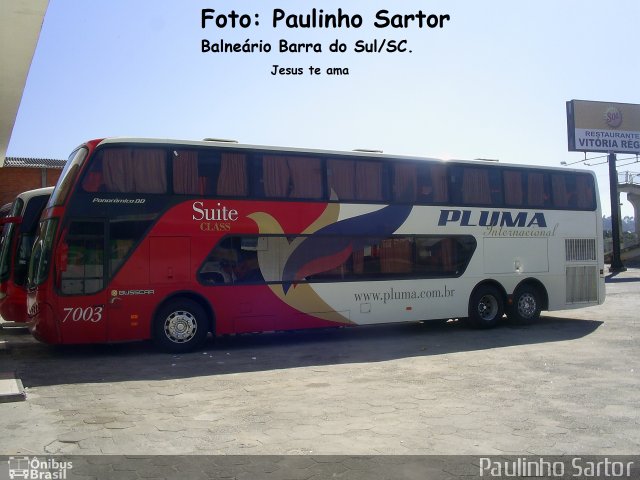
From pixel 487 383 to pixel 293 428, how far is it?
3302mm

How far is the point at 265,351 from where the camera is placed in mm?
11258

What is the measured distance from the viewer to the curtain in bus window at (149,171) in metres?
10.5

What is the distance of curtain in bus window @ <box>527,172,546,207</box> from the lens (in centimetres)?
1486

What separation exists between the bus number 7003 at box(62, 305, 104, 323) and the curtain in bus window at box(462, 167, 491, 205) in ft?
27.3

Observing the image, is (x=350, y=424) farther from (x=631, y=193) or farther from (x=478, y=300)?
(x=631, y=193)

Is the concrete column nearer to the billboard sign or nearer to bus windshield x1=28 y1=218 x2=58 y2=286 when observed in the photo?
the billboard sign

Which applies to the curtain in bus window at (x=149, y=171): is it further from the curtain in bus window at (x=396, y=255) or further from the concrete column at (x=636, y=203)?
the concrete column at (x=636, y=203)

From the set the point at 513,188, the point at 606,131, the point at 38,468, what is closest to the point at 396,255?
the point at 513,188

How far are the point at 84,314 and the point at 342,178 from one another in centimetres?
562

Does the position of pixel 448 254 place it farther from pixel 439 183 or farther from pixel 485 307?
pixel 485 307

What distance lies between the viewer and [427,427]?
6129mm

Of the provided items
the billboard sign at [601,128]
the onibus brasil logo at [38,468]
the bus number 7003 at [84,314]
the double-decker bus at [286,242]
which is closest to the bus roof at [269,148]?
the double-decker bus at [286,242]

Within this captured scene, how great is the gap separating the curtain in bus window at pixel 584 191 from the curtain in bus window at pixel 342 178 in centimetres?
679

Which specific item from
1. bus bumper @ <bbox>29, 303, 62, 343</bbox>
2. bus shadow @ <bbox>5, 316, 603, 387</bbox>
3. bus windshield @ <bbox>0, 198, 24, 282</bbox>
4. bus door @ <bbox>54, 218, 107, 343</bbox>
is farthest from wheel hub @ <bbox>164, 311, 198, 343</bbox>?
bus windshield @ <bbox>0, 198, 24, 282</bbox>
